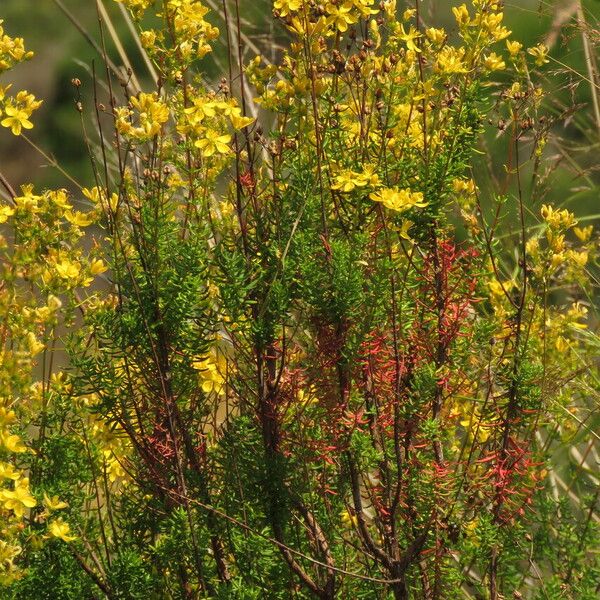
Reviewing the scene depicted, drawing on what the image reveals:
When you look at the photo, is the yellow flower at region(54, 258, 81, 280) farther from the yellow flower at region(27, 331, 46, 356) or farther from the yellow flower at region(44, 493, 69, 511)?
the yellow flower at region(44, 493, 69, 511)

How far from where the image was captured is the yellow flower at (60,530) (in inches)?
83.7

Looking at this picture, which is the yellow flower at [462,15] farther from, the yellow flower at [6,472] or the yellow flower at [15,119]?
the yellow flower at [6,472]

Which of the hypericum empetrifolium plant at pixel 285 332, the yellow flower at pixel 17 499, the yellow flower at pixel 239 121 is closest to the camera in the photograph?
the yellow flower at pixel 17 499

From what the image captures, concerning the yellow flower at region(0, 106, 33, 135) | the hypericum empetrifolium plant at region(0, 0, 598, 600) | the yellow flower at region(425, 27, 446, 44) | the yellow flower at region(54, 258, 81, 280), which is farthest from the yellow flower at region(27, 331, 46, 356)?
the yellow flower at region(425, 27, 446, 44)

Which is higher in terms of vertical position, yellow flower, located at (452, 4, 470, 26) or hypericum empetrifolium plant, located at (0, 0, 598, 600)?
yellow flower, located at (452, 4, 470, 26)

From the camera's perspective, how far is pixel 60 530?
2133mm

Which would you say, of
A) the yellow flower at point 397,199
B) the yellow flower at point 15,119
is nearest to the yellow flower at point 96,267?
the yellow flower at point 15,119

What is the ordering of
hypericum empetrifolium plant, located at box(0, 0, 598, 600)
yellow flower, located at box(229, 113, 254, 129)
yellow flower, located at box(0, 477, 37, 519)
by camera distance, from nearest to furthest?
yellow flower, located at box(0, 477, 37, 519), yellow flower, located at box(229, 113, 254, 129), hypericum empetrifolium plant, located at box(0, 0, 598, 600)

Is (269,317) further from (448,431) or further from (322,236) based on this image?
(448,431)

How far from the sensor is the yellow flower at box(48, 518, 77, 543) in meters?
2.13

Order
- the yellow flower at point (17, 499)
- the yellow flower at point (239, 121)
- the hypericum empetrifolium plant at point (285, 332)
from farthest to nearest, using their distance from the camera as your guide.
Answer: the hypericum empetrifolium plant at point (285, 332) → the yellow flower at point (239, 121) → the yellow flower at point (17, 499)

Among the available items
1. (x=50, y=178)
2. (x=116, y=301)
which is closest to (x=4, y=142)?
(x=50, y=178)

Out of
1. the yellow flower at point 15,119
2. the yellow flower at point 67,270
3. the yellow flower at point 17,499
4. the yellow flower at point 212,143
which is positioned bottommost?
the yellow flower at point 17,499

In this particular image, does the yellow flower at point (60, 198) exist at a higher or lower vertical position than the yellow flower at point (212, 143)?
lower
